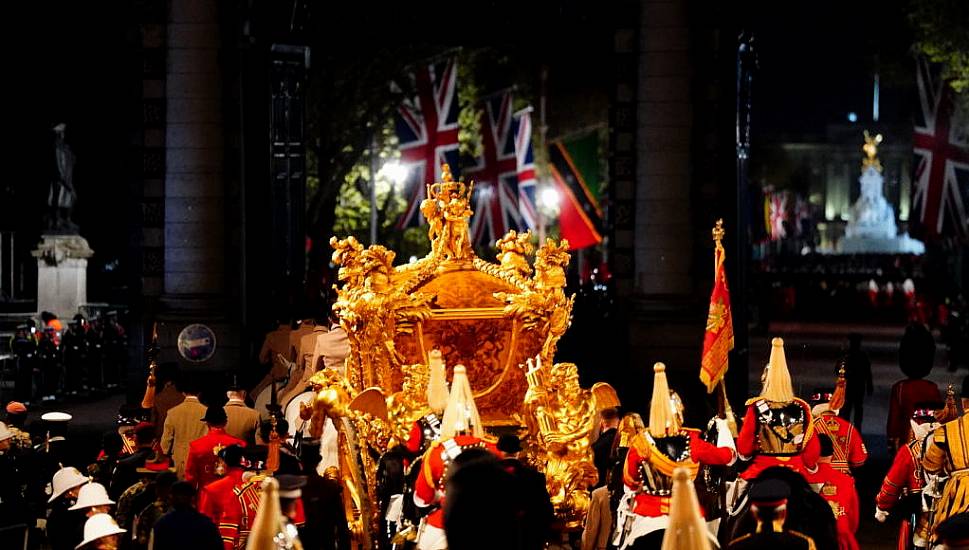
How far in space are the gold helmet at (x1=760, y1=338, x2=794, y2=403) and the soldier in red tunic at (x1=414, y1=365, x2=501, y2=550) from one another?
246cm

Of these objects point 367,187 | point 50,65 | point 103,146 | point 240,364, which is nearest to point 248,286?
point 240,364

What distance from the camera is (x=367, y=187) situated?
56562 mm

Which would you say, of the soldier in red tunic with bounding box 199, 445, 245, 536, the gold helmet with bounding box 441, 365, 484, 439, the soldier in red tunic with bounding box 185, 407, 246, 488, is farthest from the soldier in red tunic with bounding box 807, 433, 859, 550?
the soldier in red tunic with bounding box 185, 407, 246, 488

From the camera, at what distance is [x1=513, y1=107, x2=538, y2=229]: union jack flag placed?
40250mm

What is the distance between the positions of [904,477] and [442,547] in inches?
160

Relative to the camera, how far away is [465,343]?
16.9 meters

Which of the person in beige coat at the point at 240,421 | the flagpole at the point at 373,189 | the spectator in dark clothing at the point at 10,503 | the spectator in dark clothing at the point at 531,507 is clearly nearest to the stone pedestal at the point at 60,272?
the flagpole at the point at 373,189

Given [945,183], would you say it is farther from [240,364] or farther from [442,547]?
[442,547]

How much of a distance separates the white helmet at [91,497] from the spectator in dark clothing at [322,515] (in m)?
1.43

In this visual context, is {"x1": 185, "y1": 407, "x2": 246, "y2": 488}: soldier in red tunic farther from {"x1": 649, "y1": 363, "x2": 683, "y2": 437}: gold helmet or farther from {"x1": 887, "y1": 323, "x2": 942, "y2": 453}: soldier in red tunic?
{"x1": 887, "y1": 323, "x2": 942, "y2": 453}: soldier in red tunic

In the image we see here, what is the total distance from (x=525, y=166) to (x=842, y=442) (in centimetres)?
2520

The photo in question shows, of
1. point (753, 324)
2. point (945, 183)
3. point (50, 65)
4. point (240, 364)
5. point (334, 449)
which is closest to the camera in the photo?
point (334, 449)

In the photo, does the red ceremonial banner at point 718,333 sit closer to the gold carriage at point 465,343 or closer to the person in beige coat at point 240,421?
the gold carriage at point 465,343

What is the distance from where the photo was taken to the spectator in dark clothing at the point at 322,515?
13.5 meters
